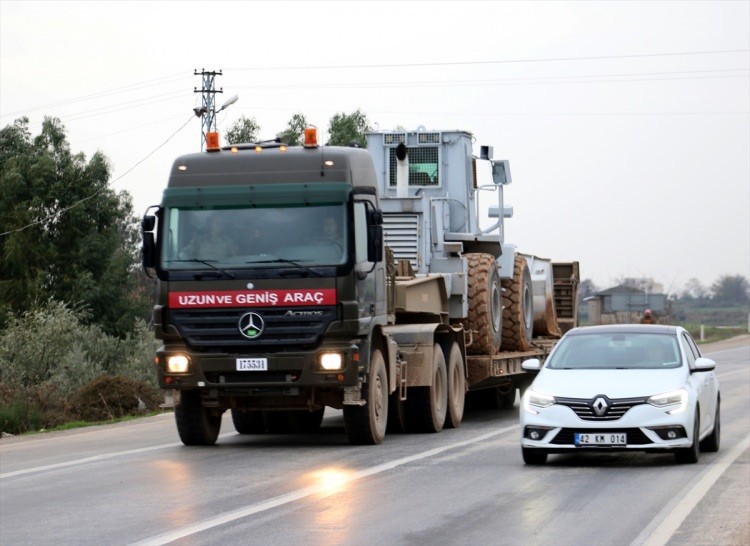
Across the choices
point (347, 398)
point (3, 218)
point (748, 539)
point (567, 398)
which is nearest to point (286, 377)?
point (347, 398)

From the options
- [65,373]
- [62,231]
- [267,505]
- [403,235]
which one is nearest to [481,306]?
[403,235]

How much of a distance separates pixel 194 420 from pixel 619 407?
5460mm

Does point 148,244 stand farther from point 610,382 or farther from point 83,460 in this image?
point 610,382

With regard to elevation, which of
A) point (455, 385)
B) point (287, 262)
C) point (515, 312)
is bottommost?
point (455, 385)

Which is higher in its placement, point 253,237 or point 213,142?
point 213,142

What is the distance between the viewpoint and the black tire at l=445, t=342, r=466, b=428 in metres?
20.1

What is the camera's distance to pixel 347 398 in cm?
1625

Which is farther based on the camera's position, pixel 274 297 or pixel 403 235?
pixel 403 235

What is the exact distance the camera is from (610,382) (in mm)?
14508

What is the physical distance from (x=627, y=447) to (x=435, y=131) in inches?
401

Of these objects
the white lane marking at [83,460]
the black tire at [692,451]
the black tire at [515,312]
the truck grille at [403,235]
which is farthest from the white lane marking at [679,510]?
the black tire at [515,312]

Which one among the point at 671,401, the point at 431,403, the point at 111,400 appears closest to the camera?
the point at 671,401

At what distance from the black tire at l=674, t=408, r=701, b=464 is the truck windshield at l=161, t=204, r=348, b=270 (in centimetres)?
415

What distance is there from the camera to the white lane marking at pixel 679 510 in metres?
9.65
